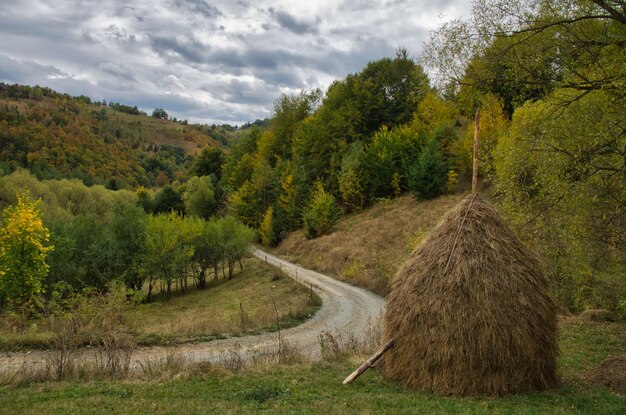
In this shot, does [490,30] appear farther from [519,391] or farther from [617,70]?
[519,391]

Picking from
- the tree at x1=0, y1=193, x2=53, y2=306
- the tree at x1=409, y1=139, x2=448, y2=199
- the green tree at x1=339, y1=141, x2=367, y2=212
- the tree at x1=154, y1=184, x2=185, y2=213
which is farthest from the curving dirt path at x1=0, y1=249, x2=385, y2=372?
the tree at x1=154, y1=184, x2=185, y2=213

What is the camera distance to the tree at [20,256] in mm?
27438

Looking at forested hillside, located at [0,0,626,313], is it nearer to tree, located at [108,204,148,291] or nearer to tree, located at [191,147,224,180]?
tree, located at [191,147,224,180]

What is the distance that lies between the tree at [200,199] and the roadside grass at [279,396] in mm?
63205

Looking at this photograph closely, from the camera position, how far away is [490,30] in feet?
38.9

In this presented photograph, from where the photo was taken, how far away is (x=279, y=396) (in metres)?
9.77

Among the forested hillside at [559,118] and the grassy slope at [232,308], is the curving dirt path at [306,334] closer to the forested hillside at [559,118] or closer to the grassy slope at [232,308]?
the grassy slope at [232,308]

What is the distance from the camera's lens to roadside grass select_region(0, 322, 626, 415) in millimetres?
8656

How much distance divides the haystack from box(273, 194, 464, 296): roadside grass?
21.2 meters

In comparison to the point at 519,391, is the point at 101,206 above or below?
below

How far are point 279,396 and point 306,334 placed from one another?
1246 cm

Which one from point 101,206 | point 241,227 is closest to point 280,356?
point 241,227

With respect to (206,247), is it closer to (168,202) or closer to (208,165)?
(168,202)

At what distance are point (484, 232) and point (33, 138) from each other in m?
134
